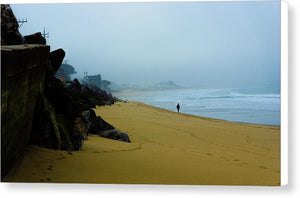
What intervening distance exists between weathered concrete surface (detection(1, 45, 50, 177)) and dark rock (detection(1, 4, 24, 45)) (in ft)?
1.41

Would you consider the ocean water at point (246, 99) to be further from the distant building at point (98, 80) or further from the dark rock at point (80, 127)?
the dark rock at point (80, 127)

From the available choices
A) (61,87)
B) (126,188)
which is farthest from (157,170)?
(61,87)

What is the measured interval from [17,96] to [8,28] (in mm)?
1059

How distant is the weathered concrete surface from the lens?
256cm

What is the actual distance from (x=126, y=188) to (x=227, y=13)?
3.25 m

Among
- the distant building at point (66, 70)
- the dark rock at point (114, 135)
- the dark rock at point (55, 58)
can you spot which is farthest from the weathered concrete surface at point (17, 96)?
the distant building at point (66, 70)

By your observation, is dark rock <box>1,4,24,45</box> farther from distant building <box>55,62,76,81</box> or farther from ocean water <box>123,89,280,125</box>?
ocean water <box>123,89,280,125</box>

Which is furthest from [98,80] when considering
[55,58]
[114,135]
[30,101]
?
[30,101]

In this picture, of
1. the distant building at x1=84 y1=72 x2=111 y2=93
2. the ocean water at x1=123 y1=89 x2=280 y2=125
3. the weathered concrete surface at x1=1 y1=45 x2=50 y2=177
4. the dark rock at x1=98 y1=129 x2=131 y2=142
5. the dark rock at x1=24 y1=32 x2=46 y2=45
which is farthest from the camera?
the distant building at x1=84 y1=72 x2=111 y2=93

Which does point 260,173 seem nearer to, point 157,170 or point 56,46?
point 157,170

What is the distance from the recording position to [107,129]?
19.5 ft
